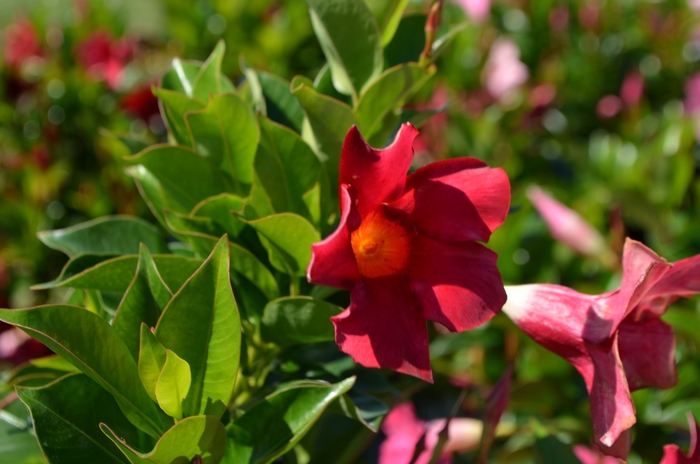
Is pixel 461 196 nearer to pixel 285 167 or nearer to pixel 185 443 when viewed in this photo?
pixel 285 167

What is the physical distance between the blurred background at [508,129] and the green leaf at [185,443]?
49 cm

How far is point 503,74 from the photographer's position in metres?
2.41

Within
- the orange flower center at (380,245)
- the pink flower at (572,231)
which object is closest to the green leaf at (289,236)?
the orange flower center at (380,245)

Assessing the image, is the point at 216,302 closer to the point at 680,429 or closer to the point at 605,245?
the point at 680,429

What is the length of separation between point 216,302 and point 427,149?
4.91 feet

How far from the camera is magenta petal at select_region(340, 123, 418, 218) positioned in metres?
0.57

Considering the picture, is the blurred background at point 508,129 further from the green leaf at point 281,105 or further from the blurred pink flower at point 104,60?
the green leaf at point 281,105

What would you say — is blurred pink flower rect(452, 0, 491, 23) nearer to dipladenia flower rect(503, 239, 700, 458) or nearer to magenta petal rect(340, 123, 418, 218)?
dipladenia flower rect(503, 239, 700, 458)

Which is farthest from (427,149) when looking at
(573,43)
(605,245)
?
(573,43)

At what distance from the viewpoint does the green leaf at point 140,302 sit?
62 cm

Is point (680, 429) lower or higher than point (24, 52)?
lower

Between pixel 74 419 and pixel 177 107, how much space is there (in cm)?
38

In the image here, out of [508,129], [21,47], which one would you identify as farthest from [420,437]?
[21,47]

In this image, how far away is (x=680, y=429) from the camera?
1094 mm
